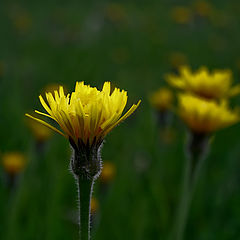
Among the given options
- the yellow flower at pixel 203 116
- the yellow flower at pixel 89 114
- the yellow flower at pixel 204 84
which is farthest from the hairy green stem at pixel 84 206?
the yellow flower at pixel 204 84

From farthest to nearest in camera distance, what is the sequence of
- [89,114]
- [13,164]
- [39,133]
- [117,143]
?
1. [117,143]
2. [39,133]
3. [13,164]
4. [89,114]

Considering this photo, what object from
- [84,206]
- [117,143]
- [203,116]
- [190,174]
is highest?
[117,143]

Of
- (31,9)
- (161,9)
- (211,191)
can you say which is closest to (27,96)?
(211,191)

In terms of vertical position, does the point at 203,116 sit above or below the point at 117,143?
below

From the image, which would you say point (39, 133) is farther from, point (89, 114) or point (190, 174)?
point (89, 114)

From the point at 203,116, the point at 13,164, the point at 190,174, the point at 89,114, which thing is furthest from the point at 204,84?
the point at 89,114

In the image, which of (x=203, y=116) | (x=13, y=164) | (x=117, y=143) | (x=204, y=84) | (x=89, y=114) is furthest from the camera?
(x=117, y=143)

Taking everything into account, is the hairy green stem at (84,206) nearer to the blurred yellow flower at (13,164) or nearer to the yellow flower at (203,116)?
the yellow flower at (203,116)
